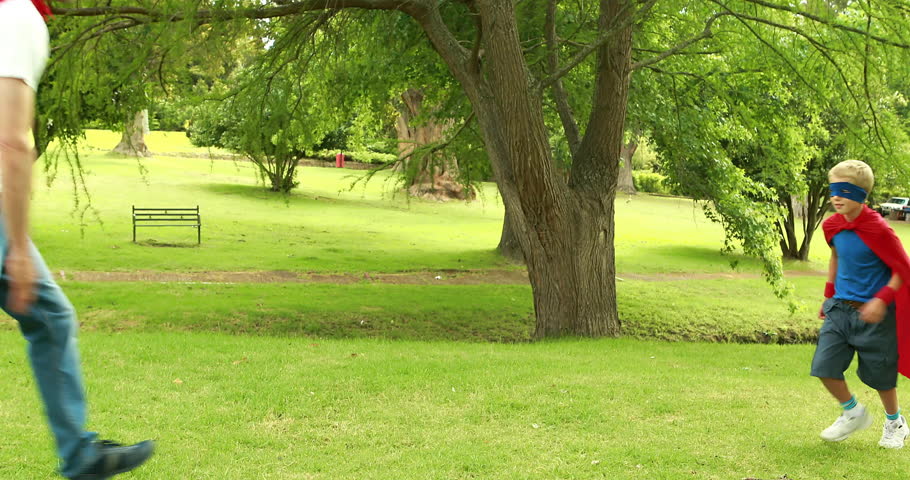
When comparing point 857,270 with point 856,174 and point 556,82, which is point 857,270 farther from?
point 556,82

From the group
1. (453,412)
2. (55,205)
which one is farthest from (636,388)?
(55,205)

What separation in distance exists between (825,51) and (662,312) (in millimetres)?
6642

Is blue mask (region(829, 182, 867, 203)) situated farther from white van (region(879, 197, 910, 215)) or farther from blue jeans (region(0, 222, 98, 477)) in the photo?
white van (region(879, 197, 910, 215))

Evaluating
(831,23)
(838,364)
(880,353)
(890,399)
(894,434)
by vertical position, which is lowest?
(894,434)

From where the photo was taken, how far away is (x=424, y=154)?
53.4 ft

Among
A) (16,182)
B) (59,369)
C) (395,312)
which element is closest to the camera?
(16,182)

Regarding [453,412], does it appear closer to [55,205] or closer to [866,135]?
[866,135]

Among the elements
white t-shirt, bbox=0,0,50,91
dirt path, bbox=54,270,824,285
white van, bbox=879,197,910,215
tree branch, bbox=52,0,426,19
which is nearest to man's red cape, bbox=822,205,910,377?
white t-shirt, bbox=0,0,50,91

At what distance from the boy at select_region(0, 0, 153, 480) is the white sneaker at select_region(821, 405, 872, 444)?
4242 millimetres

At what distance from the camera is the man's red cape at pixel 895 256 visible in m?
5.08

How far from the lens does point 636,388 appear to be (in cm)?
702

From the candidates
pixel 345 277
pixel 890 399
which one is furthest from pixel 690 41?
pixel 345 277

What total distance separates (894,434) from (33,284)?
509 centimetres

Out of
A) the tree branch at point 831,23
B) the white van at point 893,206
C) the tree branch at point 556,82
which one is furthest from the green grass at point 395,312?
the white van at point 893,206
